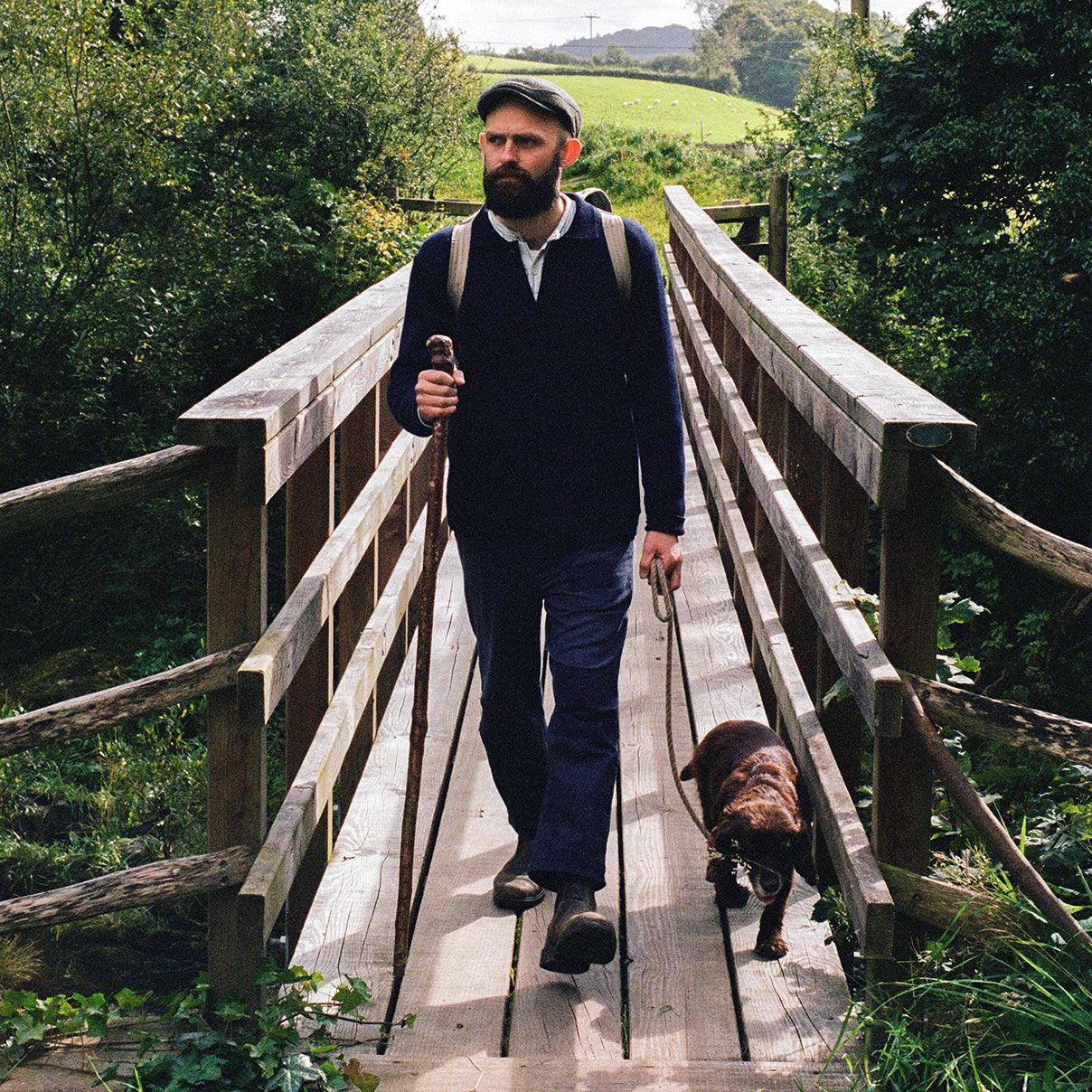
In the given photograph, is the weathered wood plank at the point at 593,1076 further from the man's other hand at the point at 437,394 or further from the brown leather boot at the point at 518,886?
the man's other hand at the point at 437,394

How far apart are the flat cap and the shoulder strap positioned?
0.25m

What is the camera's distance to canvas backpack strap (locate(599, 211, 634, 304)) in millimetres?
3043

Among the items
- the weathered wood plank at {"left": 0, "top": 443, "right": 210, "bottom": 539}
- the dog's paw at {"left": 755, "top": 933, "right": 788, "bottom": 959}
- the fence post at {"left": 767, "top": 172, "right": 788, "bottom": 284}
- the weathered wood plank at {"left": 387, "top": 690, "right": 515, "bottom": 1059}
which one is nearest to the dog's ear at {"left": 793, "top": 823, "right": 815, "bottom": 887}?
the dog's paw at {"left": 755, "top": 933, "right": 788, "bottom": 959}

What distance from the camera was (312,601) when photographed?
305cm

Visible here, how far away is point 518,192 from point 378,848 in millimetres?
1641

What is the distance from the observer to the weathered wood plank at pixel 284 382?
254 centimetres

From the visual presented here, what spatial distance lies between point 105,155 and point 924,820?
973cm

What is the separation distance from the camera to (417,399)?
2.92 meters

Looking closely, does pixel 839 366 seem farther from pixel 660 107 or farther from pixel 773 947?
pixel 660 107

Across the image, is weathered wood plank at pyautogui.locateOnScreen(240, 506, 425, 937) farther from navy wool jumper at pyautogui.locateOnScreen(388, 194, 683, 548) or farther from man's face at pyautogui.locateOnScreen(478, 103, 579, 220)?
man's face at pyautogui.locateOnScreen(478, 103, 579, 220)

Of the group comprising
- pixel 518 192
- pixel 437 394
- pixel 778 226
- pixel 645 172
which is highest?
pixel 645 172

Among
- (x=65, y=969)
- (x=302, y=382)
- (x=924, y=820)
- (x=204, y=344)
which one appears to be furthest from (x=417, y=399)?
(x=204, y=344)

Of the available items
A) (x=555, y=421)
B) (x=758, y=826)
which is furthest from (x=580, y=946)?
(x=555, y=421)

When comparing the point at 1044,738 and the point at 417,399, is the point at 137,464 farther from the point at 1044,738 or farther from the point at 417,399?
the point at 1044,738
